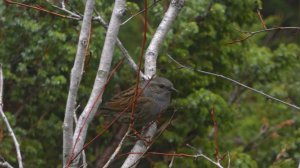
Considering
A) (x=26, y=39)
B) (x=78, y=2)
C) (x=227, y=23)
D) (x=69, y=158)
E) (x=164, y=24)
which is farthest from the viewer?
(x=227, y=23)

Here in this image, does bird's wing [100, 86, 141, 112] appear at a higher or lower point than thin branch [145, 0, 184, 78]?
lower

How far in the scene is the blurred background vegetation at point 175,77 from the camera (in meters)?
6.91

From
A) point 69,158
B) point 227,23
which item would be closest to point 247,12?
point 227,23

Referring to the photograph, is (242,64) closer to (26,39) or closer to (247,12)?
(247,12)

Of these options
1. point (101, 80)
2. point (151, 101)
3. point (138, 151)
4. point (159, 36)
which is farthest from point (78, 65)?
point (151, 101)

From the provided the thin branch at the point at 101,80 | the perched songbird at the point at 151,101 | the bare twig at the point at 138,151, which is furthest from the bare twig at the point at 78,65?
the perched songbird at the point at 151,101

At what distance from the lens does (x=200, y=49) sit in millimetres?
7559

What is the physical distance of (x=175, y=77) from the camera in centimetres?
725

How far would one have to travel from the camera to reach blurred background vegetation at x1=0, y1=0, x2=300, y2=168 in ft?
22.7

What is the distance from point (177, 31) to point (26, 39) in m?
1.53

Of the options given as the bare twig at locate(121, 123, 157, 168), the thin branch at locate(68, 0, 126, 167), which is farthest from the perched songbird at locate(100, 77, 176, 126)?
the thin branch at locate(68, 0, 126, 167)

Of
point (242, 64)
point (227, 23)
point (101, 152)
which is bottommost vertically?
point (101, 152)

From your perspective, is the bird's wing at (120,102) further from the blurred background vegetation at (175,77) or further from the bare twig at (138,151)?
the bare twig at (138,151)

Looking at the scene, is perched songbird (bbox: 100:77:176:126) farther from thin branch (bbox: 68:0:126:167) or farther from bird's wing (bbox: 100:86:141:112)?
thin branch (bbox: 68:0:126:167)
